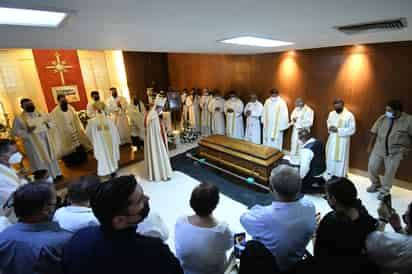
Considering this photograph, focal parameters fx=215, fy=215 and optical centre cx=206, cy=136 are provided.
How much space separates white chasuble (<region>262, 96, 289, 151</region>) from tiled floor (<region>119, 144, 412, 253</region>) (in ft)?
5.79

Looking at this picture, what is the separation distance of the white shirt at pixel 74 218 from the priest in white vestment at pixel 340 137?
14.1ft

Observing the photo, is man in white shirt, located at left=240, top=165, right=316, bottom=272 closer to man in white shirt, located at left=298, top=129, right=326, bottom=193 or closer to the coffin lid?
man in white shirt, located at left=298, top=129, right=326, bottom=193

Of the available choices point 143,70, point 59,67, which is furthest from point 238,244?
point 143,70

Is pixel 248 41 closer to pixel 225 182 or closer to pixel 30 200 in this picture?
pixel 225 182

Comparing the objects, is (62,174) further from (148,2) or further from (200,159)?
(148,2)

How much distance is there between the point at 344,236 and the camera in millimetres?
1310

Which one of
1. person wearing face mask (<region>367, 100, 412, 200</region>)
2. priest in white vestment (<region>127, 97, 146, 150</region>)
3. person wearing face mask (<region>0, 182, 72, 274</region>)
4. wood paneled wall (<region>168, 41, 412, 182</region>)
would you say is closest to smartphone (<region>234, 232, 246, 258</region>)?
person wearing face mask (<region>0, 182, 72, 274</region>)

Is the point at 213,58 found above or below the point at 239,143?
above

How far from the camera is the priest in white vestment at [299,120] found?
15.9 ft

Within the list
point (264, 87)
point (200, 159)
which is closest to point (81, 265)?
point (200, 159)

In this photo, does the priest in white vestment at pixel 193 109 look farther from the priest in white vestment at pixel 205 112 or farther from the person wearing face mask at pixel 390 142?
the person wearing face mask at pixel 390 142

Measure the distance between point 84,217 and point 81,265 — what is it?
0.71 m

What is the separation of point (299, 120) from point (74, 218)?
4648 millimetres

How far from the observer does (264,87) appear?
588 cm
